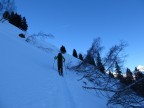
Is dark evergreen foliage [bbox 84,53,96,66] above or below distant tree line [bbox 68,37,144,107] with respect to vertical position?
above

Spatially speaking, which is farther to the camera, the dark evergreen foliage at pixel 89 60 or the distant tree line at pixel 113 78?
the dark evergreen foliage at pixel 89 60

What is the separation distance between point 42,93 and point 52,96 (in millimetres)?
412

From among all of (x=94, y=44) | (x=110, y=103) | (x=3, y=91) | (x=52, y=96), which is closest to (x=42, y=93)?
(x=52, y=96)

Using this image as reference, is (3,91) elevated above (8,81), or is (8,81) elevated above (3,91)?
(8,81)

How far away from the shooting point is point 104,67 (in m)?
21.1

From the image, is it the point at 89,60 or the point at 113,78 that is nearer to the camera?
the point at 113,78

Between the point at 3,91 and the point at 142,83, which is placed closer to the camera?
the point at 3,91

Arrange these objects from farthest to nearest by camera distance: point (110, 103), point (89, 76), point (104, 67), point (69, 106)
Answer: point (104, 67)
point (89, 76)
point (110, 103)
point (69, 106)

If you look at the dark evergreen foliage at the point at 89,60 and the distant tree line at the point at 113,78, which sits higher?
the dark evergreen foliage at the point at 89,60

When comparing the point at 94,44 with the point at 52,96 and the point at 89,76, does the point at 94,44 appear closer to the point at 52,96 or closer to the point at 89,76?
the point at 89,76

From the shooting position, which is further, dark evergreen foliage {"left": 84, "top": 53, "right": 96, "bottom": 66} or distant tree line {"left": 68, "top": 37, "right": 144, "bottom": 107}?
dark evergreen foliage {"left": 84, "top": 53, "right": 96, "bottom": 66}

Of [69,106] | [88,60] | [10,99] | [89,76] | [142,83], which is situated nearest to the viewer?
[10,99]

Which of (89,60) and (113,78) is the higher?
(89,60)

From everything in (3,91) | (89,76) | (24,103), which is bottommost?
(24,103)
